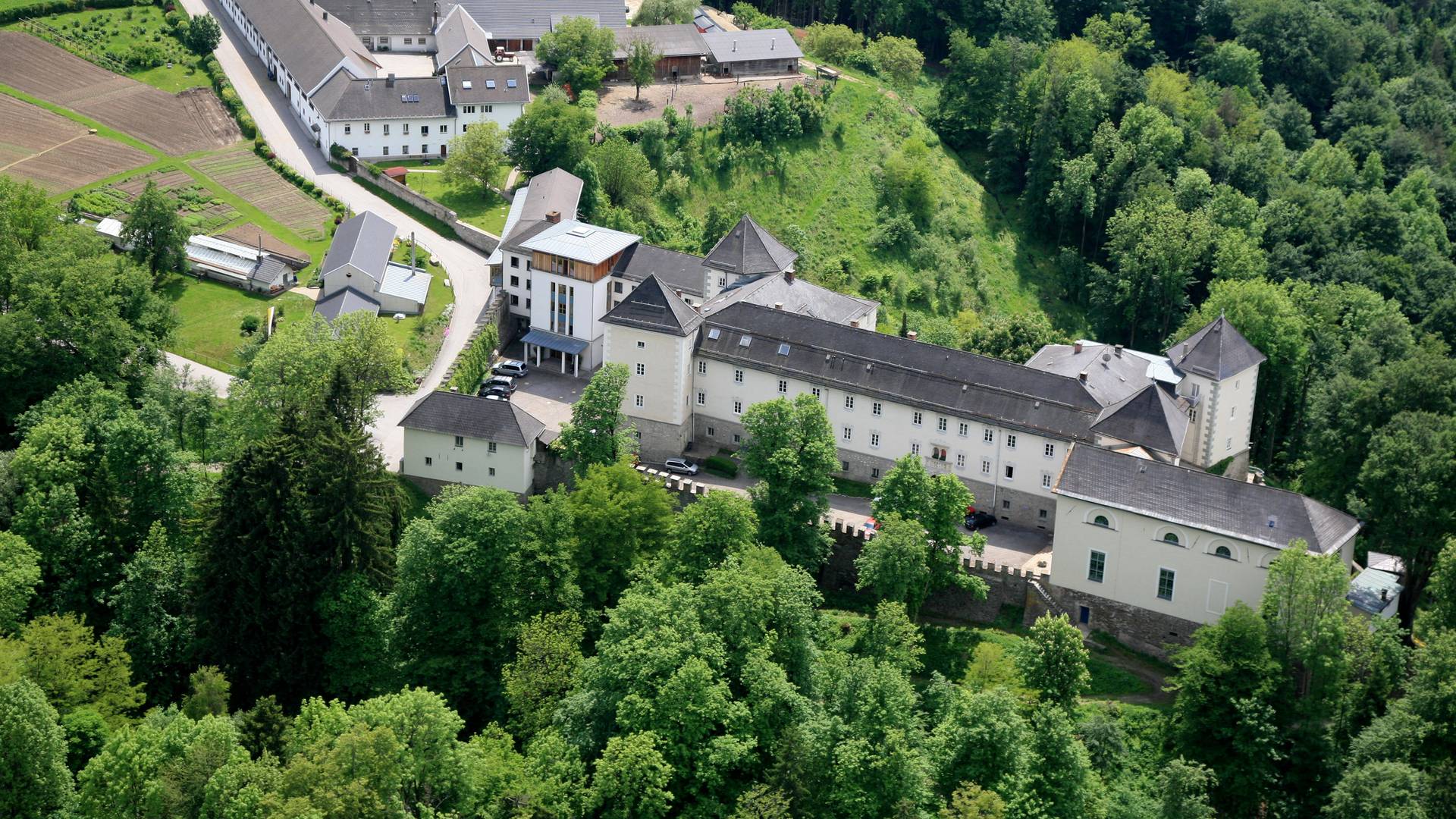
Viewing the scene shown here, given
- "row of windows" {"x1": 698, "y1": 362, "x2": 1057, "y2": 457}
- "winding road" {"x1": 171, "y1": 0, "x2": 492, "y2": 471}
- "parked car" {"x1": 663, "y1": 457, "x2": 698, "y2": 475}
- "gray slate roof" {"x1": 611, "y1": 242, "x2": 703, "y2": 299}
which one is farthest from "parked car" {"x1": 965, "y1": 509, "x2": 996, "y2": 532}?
"winding road" {"x1": 171, "y1": 0, "x2": 492, "y2": 471}

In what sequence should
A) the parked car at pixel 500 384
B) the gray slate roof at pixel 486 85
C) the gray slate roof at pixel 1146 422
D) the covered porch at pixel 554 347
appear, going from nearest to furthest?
the gray slate roof at pixel 1146 422 < the parked car at pixel 500 384 < the covered porch at pixel 554 347 < the gray slate roof at pixel 486 85

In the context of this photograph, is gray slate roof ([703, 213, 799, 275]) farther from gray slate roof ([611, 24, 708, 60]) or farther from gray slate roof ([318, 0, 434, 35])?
gray slate roof ([318, 0, 434, 35])

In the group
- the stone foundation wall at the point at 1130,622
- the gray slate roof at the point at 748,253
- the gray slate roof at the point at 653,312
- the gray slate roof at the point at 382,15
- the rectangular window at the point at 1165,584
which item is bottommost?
the stone foundation wall at the point at 1130,622

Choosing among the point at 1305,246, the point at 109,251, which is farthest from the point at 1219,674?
the point at 109,251

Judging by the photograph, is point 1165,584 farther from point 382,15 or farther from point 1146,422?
point 382,15

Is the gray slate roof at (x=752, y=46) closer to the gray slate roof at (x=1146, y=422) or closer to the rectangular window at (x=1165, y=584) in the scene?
the gray slate roof at (x=1146, y=422)

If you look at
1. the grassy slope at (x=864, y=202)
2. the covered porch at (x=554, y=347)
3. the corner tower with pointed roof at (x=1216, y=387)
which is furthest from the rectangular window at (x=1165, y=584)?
the grassy slope at (x=864, y=202)

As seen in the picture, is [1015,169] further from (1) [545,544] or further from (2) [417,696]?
(2) [417,696]
